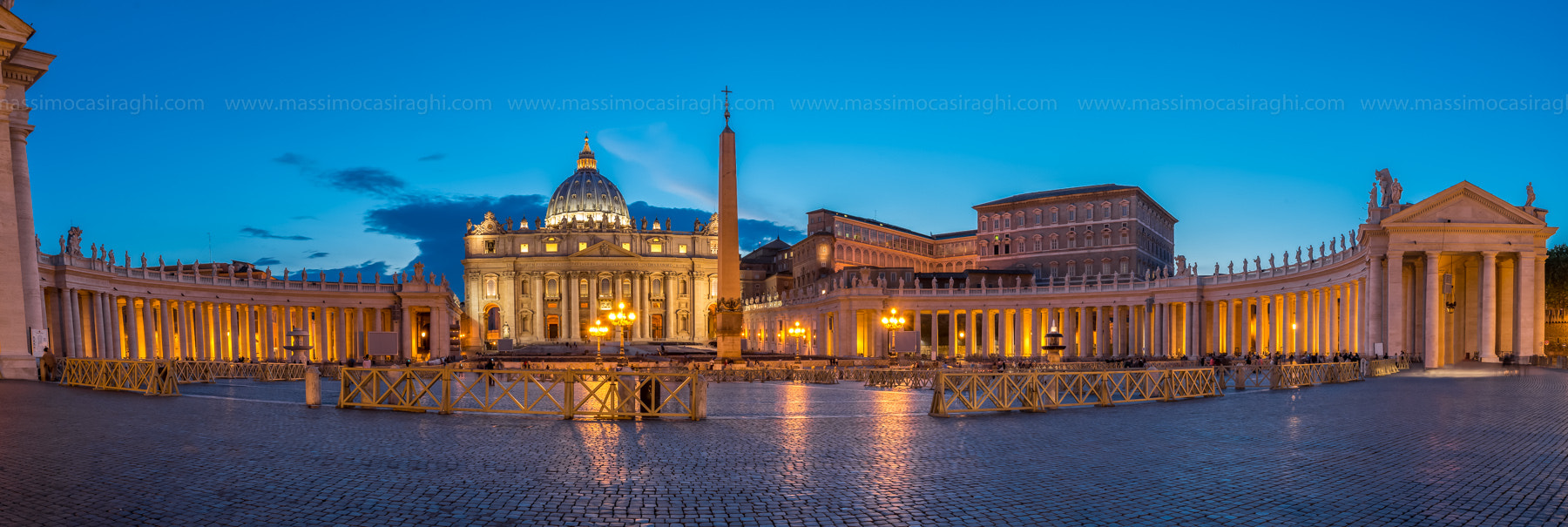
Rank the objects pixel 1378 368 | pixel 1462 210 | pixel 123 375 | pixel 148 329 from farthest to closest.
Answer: pixel 148 329
pixel 1462 210
pixel 1378 368
pixel 123 375

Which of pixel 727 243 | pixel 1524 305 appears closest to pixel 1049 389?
pixel 727 243

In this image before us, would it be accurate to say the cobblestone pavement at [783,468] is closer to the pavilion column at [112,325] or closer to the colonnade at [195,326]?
the colonnade at [195,326]

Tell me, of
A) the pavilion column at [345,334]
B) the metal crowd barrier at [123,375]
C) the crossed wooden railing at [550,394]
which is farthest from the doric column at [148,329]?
the crossed wooden railing at [550,394]

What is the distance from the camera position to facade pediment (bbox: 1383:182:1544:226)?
1577 inches

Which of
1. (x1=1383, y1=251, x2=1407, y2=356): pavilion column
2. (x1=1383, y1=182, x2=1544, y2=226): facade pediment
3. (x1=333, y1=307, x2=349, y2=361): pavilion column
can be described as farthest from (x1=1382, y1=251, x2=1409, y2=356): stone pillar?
(x1=333, y1=307, x2=349, y2=361): pavilion column

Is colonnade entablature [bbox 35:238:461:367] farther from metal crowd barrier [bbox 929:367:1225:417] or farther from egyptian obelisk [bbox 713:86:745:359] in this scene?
metal crowd barrier [bbox 929:367:1225:417]

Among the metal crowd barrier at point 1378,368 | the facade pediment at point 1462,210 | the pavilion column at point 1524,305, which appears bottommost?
the metal crowd barrier at point 1378,368

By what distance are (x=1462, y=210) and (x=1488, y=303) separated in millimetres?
4475

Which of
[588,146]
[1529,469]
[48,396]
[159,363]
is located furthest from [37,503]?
[588,146]

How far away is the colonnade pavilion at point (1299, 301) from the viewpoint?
4034 cm

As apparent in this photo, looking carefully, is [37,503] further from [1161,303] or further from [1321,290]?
[1161,303]

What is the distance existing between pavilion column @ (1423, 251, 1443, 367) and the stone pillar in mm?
991

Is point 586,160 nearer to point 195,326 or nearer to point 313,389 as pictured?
point 195,326

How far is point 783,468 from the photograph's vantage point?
37.0 feet
